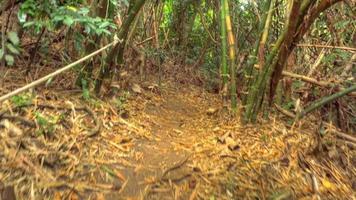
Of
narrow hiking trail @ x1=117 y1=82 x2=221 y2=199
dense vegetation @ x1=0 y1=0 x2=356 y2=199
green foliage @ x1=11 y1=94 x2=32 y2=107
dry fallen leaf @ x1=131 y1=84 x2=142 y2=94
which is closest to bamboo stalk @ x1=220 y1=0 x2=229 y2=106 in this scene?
dense vegetation @ x1=0 y1=0 x2=356 y2=199

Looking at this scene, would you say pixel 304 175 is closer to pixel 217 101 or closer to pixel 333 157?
pixel 333 157

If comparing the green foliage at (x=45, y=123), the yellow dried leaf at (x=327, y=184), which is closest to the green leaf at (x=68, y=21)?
the green foliage at (x=45, y=123)

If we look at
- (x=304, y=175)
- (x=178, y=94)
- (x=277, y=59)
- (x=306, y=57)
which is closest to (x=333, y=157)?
(x=304, y=175)

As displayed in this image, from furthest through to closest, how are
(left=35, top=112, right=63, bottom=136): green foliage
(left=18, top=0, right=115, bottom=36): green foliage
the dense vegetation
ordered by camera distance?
the dense vegetation → (left=18, top=0, right=115, bottom=36): green foliage → (left=35, top=112, right=63, bottom=136): green foliage

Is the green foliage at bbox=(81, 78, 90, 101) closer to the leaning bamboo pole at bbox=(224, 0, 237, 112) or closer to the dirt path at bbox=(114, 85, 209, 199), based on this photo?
the dirt path at bbox=(114, 85, 209, 199)

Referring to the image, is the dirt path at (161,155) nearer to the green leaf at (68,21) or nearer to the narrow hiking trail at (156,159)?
the narrow hiking trail at (156,159)

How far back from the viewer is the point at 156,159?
217cm

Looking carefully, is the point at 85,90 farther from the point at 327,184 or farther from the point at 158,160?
the point at 327,184

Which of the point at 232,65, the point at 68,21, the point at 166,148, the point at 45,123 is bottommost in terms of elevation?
the point at 166,148

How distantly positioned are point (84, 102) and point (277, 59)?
1241 mm

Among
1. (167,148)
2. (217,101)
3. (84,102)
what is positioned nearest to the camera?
(167,148)

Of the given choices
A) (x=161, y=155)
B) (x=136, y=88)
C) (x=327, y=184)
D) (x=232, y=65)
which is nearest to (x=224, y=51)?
(x=232, y=65)

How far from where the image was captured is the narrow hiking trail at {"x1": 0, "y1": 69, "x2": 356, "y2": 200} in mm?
1740

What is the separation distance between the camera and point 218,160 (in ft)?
7.21
